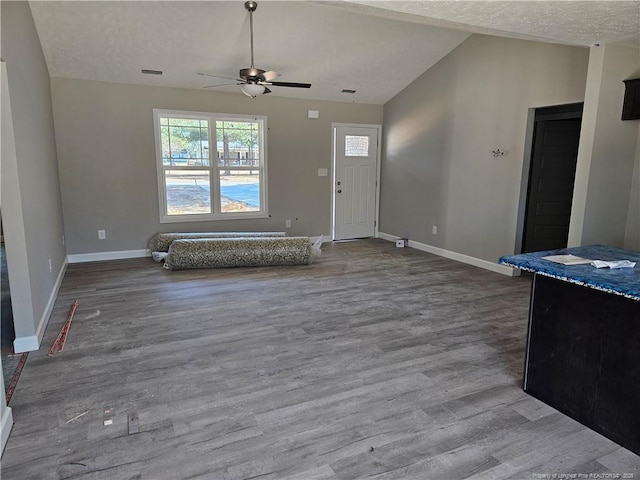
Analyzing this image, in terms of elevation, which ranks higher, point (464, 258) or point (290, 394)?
point (464, 258)

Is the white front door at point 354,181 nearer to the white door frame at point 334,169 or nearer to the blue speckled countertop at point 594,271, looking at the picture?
the white door frame at point 334,169

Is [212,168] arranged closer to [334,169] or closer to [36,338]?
[334,169]

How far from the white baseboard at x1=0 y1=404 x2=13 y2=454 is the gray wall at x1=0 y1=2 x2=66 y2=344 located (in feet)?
3.35

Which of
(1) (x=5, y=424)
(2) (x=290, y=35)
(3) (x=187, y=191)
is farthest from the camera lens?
(3) (x=187, y=191)

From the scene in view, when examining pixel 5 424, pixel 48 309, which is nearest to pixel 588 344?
pixel 5 424

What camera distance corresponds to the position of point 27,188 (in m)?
3.08

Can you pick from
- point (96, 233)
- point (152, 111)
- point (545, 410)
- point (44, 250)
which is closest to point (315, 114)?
point (152, 111)

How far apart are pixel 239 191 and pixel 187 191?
81cm

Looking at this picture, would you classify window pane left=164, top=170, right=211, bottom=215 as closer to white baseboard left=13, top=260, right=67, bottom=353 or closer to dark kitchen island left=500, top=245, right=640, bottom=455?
white baseboard left=13, top=260, right=67, bottom=353

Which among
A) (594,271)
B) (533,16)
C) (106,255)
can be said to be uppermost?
(533,16)

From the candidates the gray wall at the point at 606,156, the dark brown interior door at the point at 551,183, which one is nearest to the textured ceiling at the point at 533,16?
the gray wall at the point at 606,156

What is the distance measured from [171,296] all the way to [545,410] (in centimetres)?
339

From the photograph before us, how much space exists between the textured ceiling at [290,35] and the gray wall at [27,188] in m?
0.61

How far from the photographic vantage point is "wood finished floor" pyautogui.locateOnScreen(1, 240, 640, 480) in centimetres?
188
